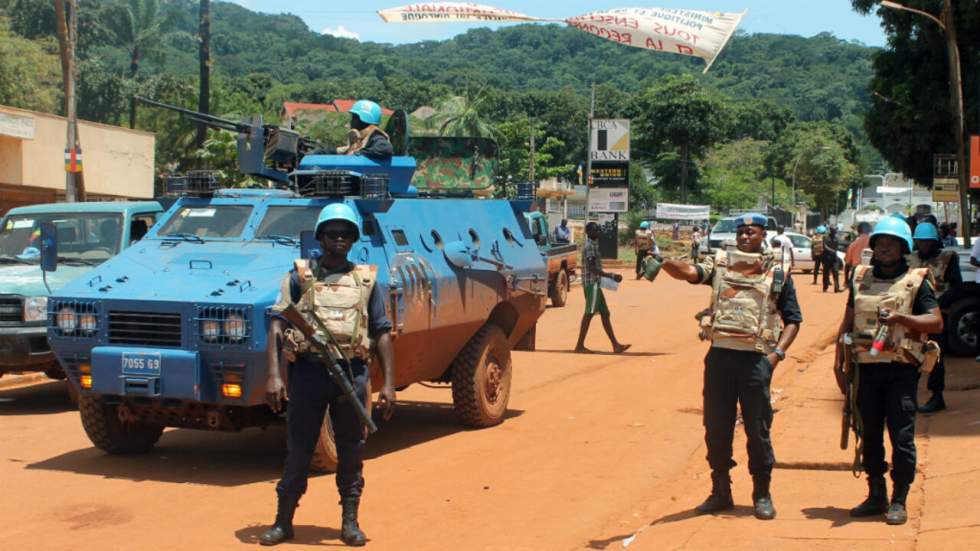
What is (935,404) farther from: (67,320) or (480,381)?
(67,320)

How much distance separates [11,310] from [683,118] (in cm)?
6827

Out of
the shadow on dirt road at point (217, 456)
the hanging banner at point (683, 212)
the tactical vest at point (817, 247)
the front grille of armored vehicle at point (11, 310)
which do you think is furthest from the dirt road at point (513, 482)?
the hanging banner at point (683, 212)

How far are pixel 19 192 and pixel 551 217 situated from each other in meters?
31.7

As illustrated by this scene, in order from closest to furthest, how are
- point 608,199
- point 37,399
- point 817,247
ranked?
1. point 37,399
2. point 817,247
3. point 608,199

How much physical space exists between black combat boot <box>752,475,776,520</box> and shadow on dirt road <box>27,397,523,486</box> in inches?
136

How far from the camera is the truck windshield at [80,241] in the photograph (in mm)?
12836

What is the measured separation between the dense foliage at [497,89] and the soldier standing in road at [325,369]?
→ 90.0 ft

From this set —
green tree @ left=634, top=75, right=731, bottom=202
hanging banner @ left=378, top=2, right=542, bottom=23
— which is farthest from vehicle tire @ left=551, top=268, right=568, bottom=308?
green tree @ left=634, top=75, right=731, bottom=202

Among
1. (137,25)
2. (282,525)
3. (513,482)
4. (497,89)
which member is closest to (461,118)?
(513,482)

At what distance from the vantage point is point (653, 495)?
848 centimetres

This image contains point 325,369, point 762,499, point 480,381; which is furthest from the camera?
point 480,381

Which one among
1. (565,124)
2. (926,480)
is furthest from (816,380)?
(565,124)

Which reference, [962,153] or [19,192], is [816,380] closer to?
[962,153]

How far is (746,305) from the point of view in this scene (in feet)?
23.6
